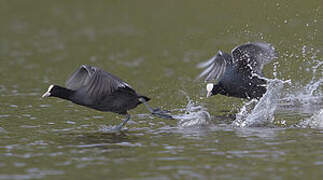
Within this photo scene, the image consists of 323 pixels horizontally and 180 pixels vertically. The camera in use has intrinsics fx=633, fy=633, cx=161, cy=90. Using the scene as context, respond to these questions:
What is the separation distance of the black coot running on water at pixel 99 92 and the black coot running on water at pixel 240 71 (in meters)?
1.43

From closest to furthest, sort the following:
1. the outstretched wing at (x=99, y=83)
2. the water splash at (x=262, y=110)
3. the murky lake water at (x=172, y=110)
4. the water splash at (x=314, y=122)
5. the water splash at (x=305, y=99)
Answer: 1. the murky lake water at (x=172, y=110)
2. the water splash at (x=314, y=122)
3. the outstretched wing at (x=99, y=83)
4. the water splash at (x=262, y=110)
5. the water splash at (x=305, y=99)

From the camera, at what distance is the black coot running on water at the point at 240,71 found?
10703 mm

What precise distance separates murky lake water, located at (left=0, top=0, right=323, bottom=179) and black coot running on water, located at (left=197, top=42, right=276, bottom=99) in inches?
12.0

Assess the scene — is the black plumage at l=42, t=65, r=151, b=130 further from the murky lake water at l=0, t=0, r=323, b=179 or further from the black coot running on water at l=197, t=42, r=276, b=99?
the black coot running on water at l=197, t=42, r=276, b=99

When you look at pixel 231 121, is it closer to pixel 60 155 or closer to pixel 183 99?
pixel 183 99

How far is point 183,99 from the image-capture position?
11969 millimetres

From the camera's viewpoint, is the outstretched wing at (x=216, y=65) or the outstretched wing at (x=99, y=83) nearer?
the outstretched wing at (x=99, y=83)

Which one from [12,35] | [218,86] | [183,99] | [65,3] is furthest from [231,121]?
[65,3]

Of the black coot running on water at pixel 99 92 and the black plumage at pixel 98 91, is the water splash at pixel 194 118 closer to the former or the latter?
the black coot running on water at pixel 99 92

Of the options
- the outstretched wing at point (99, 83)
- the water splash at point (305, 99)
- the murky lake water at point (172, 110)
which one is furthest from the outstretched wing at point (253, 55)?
the outstretched wing at point (99, 83)

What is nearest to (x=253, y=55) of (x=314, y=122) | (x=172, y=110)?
(x=172, y=110)

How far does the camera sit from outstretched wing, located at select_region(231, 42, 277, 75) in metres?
10.8

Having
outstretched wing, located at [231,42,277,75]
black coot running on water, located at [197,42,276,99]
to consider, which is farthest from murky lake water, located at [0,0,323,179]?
outstretched wing, located at [231,42,277,75]

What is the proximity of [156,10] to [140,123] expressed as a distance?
57.9ft
